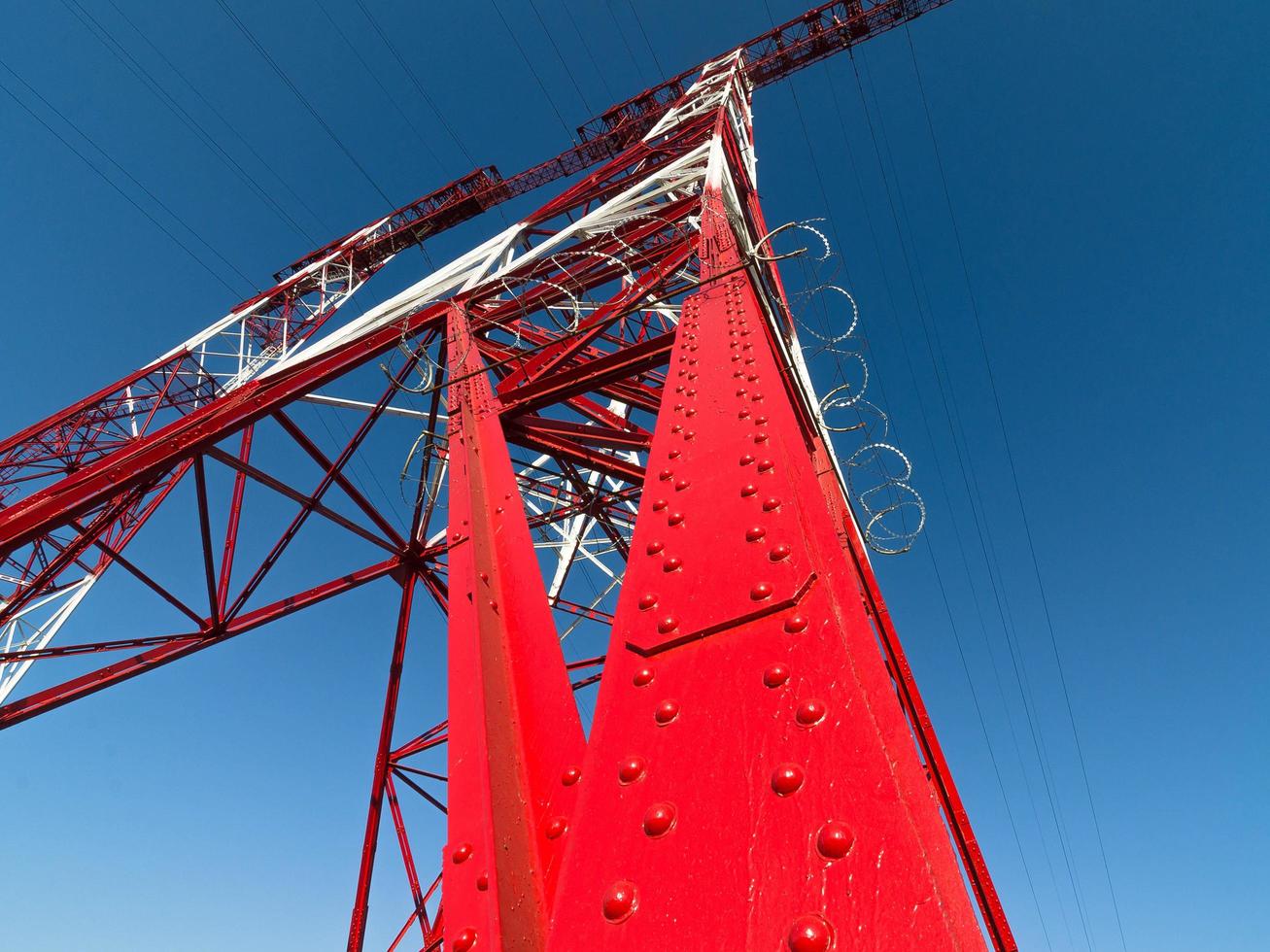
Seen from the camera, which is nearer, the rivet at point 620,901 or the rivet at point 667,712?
the rivet at point 620,901

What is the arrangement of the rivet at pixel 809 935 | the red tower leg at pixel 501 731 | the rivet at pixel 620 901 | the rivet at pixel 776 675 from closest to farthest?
the rivet at pixel 809 935
the rivet at pixel 620 901
the rivet at pixel 776 675
the red tower leg at pixel 501 731

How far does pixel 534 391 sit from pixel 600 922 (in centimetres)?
316

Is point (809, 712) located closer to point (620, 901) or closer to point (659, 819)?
point (659, 819)

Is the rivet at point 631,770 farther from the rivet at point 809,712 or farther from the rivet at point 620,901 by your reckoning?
the rivet at point 809,712

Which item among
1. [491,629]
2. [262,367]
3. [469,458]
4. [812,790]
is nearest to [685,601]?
[812,790]

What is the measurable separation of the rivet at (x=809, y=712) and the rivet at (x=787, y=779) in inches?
3.1

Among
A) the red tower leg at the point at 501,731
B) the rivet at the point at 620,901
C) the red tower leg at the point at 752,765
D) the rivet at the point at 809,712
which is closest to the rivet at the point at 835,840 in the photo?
the red tower leg at the point at 752,765

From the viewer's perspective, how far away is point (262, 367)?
13.1 metres

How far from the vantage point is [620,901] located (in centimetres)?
101

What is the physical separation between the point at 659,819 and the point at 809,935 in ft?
0.99

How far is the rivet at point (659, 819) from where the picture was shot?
1.07 meters

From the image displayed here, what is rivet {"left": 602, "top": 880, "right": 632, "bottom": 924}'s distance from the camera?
0.99 meters

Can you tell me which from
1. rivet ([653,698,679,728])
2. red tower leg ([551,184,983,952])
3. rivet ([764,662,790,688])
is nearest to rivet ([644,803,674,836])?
red tower leg ([551,184,983,952])

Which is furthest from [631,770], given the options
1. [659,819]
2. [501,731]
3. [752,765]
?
[501,731]
